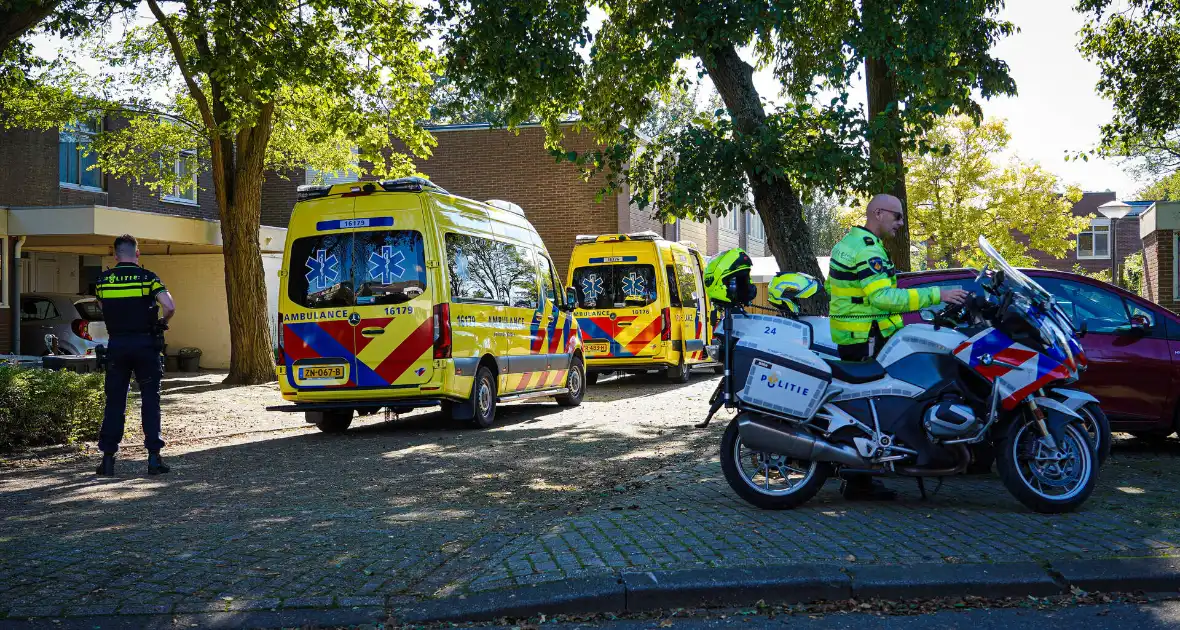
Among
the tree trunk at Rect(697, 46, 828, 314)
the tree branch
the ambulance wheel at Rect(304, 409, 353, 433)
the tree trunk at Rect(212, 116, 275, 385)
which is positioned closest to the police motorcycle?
the tree trunk at Rect(697, 46, 828, 314)

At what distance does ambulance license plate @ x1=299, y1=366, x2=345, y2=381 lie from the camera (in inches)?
447

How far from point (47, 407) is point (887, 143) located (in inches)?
343

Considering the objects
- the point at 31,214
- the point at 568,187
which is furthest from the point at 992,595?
the point at 568,187

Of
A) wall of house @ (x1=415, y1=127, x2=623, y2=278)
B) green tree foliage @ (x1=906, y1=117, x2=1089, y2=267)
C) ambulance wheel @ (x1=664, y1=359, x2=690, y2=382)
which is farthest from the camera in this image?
green tree foliage @ (x1=906, y1=117, x2=1089, y2=267)

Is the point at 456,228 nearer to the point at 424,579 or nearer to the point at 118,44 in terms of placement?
the point at 424,579

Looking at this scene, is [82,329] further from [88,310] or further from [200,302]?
[200,302]

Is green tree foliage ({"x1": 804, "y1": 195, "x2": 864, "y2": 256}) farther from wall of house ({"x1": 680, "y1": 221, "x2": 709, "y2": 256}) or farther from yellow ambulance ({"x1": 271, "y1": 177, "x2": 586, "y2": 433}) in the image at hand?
yellow ambulance ({"x1": 271, "y1": 177, "x2": 586, "y2": 433})

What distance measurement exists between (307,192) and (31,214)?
11.0 metres

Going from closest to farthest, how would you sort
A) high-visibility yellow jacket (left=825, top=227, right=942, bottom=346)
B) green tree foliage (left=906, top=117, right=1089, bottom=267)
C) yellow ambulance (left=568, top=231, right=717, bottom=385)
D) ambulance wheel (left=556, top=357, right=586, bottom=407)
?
high-visibility yellow jacket (left=825, top=227, right=942, bottom=346) → ambulance wheel (left=556, top=357, right=586, bottom=407) → yellow ambulance (left=568, top=231, right=717, bottom=385) → green tree foliage (left=906, top=117, right=1089, bottom=267)

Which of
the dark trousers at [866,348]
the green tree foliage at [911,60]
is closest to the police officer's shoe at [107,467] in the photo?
the dark trousers at [866,348]

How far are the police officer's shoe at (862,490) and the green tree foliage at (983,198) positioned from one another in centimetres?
3017

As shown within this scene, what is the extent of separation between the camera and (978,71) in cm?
1431

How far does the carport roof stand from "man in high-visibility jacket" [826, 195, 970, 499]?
15326 mm

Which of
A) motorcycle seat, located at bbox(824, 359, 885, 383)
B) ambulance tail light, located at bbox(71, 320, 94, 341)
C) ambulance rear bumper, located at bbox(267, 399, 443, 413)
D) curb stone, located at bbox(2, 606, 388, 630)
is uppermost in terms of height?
motorcycle seat, located at bbox(824, 359, 885, 383)
